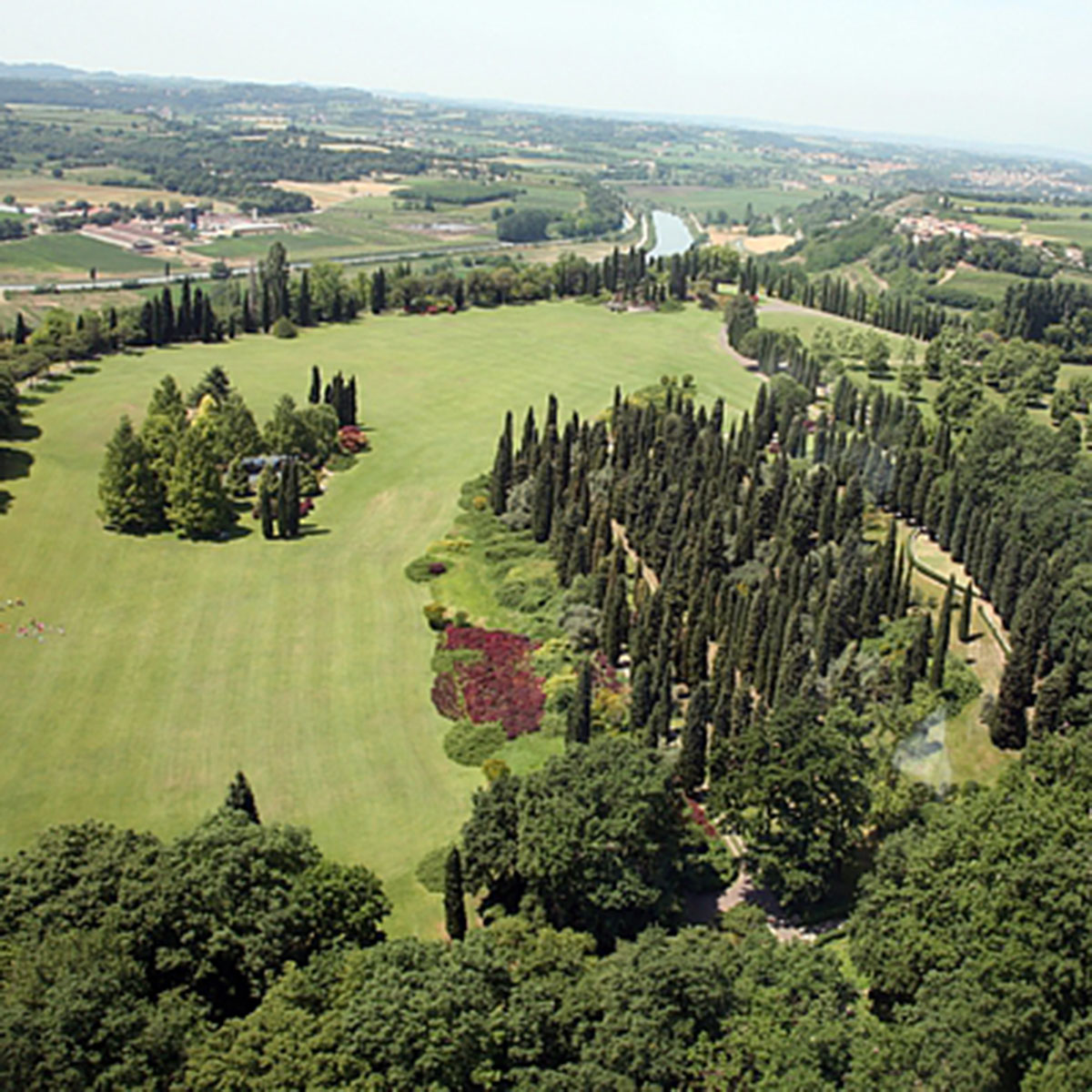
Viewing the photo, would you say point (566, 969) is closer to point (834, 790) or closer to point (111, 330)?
point (834, 790)

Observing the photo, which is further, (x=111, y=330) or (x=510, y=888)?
(x=111, y=330)

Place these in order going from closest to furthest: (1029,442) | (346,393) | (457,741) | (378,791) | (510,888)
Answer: (510,888) → (378,791) → (457,741) → (1029,442) → (346,393)

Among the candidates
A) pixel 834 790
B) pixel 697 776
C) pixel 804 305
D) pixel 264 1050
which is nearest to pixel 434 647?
pixel 697 776

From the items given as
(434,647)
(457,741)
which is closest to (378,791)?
(457,741)

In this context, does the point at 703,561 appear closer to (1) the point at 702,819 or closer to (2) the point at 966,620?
(2) the point at 966,620

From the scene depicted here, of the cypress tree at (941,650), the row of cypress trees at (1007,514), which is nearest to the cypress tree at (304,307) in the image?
the row of cypress trees at (1007,514)

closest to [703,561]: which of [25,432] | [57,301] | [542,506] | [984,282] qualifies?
[542,506]

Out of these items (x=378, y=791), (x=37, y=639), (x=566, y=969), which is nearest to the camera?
(x=566, y=969)

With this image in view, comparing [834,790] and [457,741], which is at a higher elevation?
[834,790]
